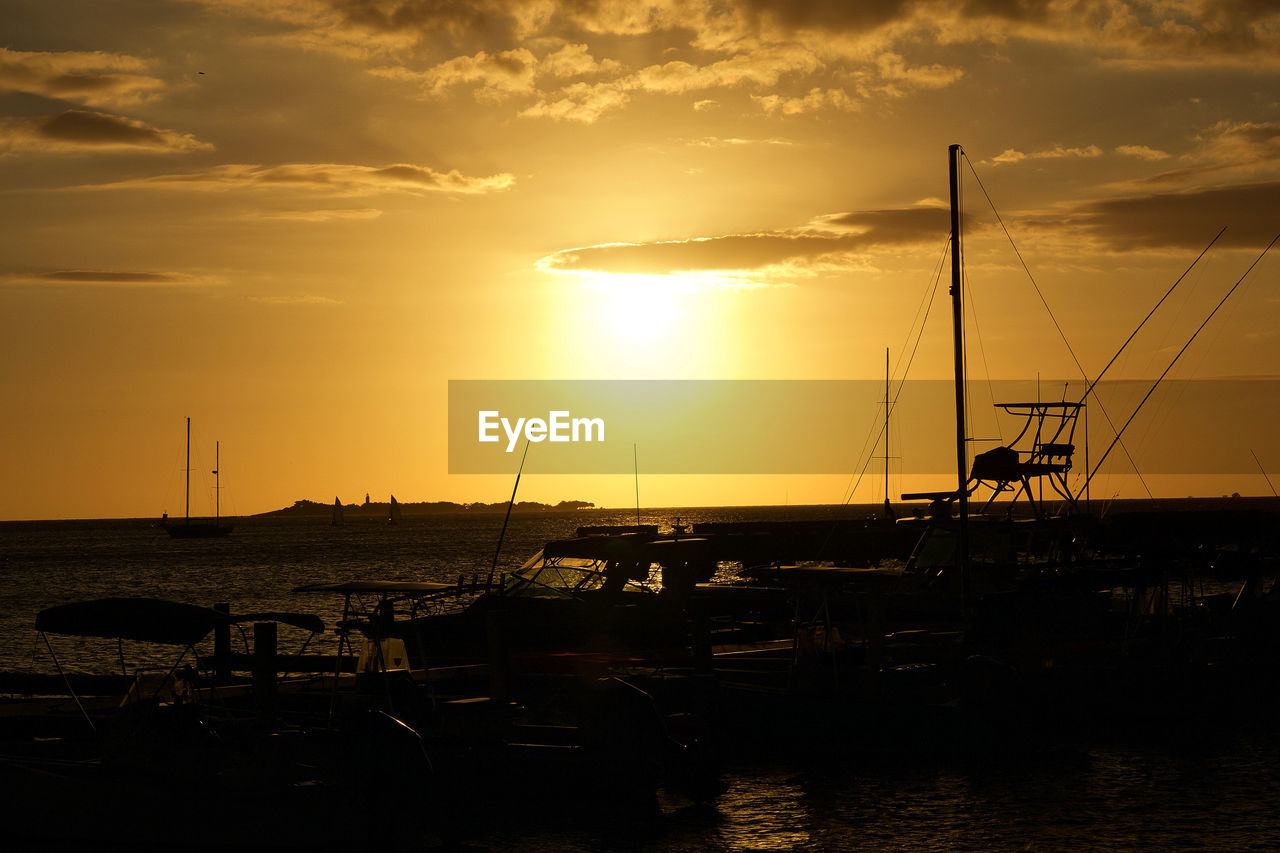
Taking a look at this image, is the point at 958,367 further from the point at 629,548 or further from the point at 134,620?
the point at 134,620

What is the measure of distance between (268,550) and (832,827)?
14683 centimetres

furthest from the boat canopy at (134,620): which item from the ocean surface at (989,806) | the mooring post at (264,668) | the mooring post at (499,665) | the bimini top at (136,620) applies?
the mooring post at (499,665)

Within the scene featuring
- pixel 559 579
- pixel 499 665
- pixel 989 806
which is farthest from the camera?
pixel 559 579

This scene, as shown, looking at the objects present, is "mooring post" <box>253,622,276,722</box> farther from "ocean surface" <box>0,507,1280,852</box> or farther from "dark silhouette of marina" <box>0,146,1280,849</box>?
"ocean surface" <box>0,507,1280,852</box>

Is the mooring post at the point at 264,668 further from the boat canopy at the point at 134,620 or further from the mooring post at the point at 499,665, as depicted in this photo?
the boat canopy at the point at 134,620

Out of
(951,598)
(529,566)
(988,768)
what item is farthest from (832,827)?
(529,566)

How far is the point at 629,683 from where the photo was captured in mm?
18375

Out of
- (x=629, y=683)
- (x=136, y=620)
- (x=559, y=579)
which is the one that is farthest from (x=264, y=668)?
(x=559, y=579)

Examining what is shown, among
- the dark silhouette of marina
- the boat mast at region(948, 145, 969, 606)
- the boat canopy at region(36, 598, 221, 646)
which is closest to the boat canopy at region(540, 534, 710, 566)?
the dark silhouette of marina

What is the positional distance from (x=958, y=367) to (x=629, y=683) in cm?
1153

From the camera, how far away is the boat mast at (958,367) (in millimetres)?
24578

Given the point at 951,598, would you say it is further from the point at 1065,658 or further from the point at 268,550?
the point at 268,550

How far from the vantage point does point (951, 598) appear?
24781 millimetres

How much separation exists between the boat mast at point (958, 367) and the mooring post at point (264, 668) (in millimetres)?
12480
